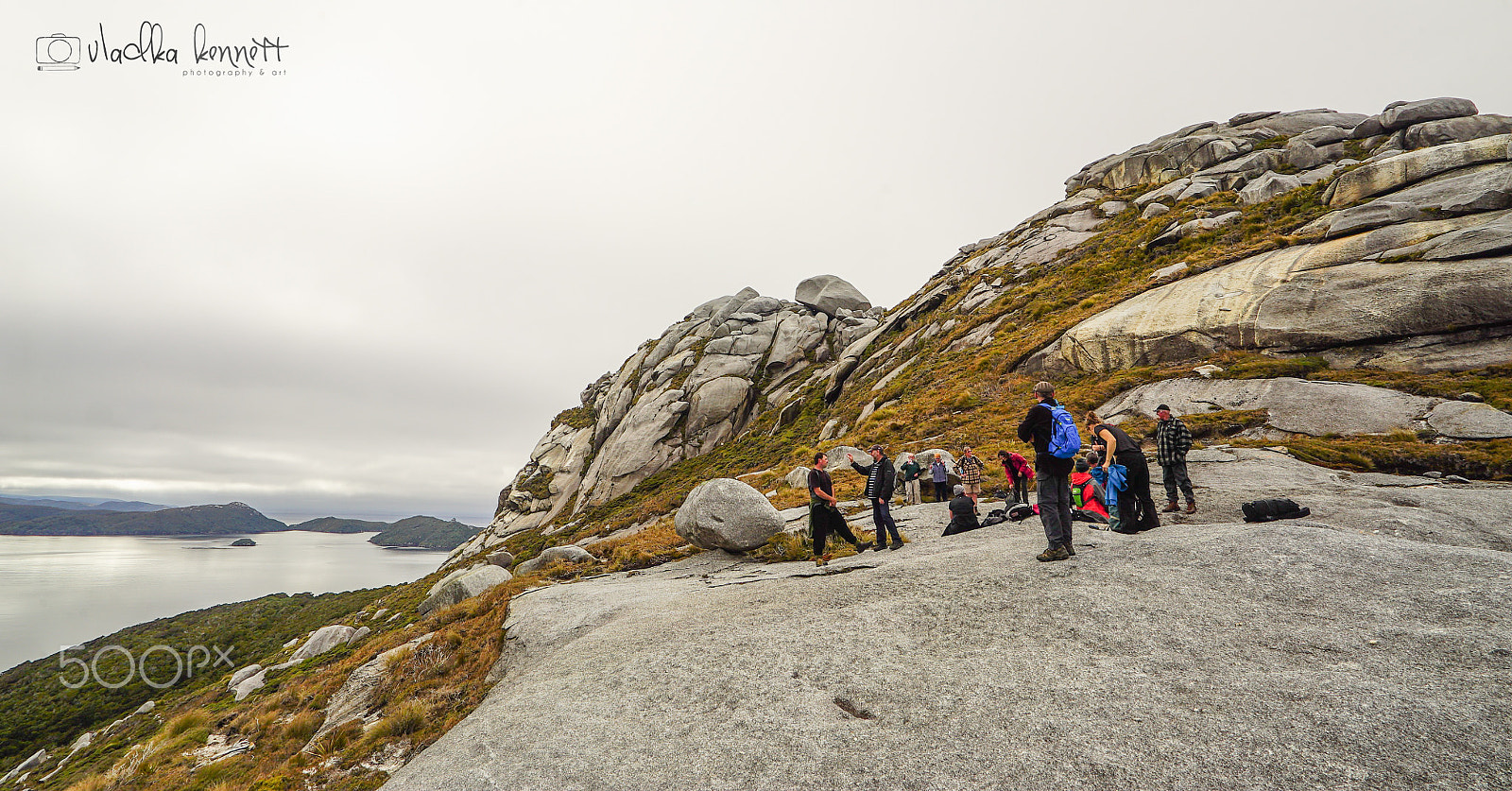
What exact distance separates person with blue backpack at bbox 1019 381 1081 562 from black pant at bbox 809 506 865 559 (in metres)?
4.80

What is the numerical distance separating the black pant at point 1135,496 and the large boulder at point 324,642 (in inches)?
1533

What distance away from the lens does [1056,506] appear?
29.6 ft

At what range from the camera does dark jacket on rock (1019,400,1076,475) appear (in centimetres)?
888

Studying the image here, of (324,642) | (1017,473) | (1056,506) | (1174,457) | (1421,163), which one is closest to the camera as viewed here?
(1056,506)

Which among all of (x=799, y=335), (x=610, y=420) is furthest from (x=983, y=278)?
(x=610, y=420)

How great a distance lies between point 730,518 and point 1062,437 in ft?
30.2

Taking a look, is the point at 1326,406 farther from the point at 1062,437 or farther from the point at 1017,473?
the point at 1062,437

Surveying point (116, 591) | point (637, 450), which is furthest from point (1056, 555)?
point (116, 591)

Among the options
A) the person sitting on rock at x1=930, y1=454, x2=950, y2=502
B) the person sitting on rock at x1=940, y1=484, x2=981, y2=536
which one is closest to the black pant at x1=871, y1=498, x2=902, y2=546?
the person sitting on rock at x1=940, y1=484, x2=981, y2=536

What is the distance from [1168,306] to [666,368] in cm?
4935

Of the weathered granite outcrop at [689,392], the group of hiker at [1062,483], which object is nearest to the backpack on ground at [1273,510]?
the group of hiker at [1062,483]

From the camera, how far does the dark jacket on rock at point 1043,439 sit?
8.88 m

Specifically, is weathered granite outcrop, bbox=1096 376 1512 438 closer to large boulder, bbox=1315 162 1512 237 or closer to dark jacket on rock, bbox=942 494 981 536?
large boulder, bbox=1315 162 1512 237

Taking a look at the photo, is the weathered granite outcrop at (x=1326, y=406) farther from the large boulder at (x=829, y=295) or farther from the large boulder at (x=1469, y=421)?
the large boulder at (x=829, y=295)
